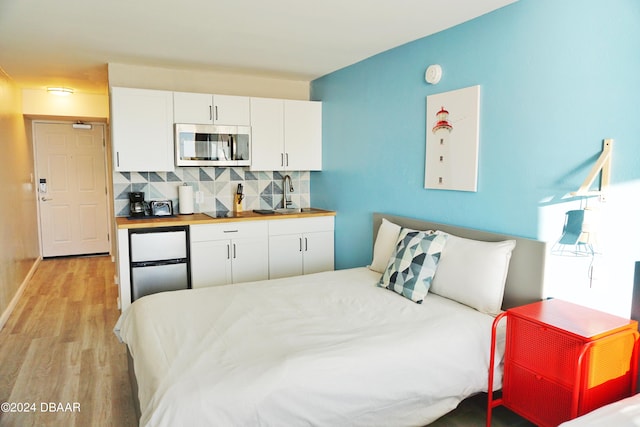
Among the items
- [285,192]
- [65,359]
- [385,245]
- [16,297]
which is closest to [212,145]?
[285,192]

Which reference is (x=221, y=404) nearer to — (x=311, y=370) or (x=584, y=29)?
(x=311, y=370)

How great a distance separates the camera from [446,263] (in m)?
2.78

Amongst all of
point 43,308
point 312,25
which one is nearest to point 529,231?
point 312,25

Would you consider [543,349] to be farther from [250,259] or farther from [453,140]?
[250,259]

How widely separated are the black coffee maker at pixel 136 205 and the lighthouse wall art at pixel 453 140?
106 inches

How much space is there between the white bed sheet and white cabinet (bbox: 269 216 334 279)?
10.3 feet

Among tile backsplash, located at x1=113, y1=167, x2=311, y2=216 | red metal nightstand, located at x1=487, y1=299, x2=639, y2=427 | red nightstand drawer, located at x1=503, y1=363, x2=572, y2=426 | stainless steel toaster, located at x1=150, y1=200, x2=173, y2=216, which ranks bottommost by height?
red nightstand drawer, located at x1=503, y1=363, x2=572, y2=426

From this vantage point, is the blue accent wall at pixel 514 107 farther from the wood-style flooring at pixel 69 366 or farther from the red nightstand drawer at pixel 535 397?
the wood-style flooring at pixel 69 366

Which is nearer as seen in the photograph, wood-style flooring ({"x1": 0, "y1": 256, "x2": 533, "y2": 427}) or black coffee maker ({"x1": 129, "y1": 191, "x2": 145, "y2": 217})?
wood-style flooring ({"x1": 0, "y1": 256, "x2": 533, "y2": 427})

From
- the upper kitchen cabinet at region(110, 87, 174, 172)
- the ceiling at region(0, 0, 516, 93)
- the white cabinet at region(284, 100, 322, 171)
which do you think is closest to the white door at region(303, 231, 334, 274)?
the white cabinet at region(284, 100, 322, 171)

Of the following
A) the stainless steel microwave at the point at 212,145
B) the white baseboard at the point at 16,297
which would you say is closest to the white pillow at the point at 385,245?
the stainless steel microwave at the point at 212,145

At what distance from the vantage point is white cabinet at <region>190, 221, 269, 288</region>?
404 cm

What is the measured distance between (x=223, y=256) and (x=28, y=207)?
3371mm

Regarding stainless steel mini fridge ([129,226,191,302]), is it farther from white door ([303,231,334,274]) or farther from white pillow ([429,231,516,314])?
white pillow ([429,231,516,314])
